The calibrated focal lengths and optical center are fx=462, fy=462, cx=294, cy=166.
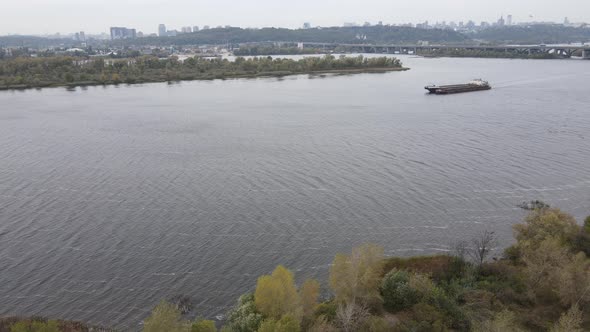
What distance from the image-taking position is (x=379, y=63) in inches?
2859

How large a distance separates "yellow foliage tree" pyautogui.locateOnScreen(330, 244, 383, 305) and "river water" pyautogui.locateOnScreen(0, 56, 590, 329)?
2.45m

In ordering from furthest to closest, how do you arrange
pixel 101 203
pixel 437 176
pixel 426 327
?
pixel 437 176 < pixel 101 203 < pixel 426 327

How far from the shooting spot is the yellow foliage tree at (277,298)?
9.24 metres

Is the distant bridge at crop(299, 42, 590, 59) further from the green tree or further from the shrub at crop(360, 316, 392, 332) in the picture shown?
the green tree

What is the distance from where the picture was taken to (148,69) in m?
62.8

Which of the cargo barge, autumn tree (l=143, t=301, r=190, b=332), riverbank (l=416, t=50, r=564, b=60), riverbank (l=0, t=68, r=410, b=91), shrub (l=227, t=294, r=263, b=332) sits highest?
riverbank (l=416, t=50, r=564, b=60)

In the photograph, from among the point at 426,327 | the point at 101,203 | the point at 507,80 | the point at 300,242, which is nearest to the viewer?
the point at 426,327

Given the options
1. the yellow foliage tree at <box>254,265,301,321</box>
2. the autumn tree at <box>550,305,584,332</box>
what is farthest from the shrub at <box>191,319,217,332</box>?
the autumn tree at <box>550,305,584,332</box>

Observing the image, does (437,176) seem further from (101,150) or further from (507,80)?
(507,80)

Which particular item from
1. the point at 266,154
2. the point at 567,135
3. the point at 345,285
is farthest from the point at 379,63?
the point at 345,285

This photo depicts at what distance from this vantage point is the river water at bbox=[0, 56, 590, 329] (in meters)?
12.9

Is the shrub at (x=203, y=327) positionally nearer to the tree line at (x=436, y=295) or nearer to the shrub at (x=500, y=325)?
the tree line at (x=436, y=295)

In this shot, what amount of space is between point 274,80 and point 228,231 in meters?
46.8

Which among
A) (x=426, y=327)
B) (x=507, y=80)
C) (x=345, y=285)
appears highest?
(x=507, y=80)
